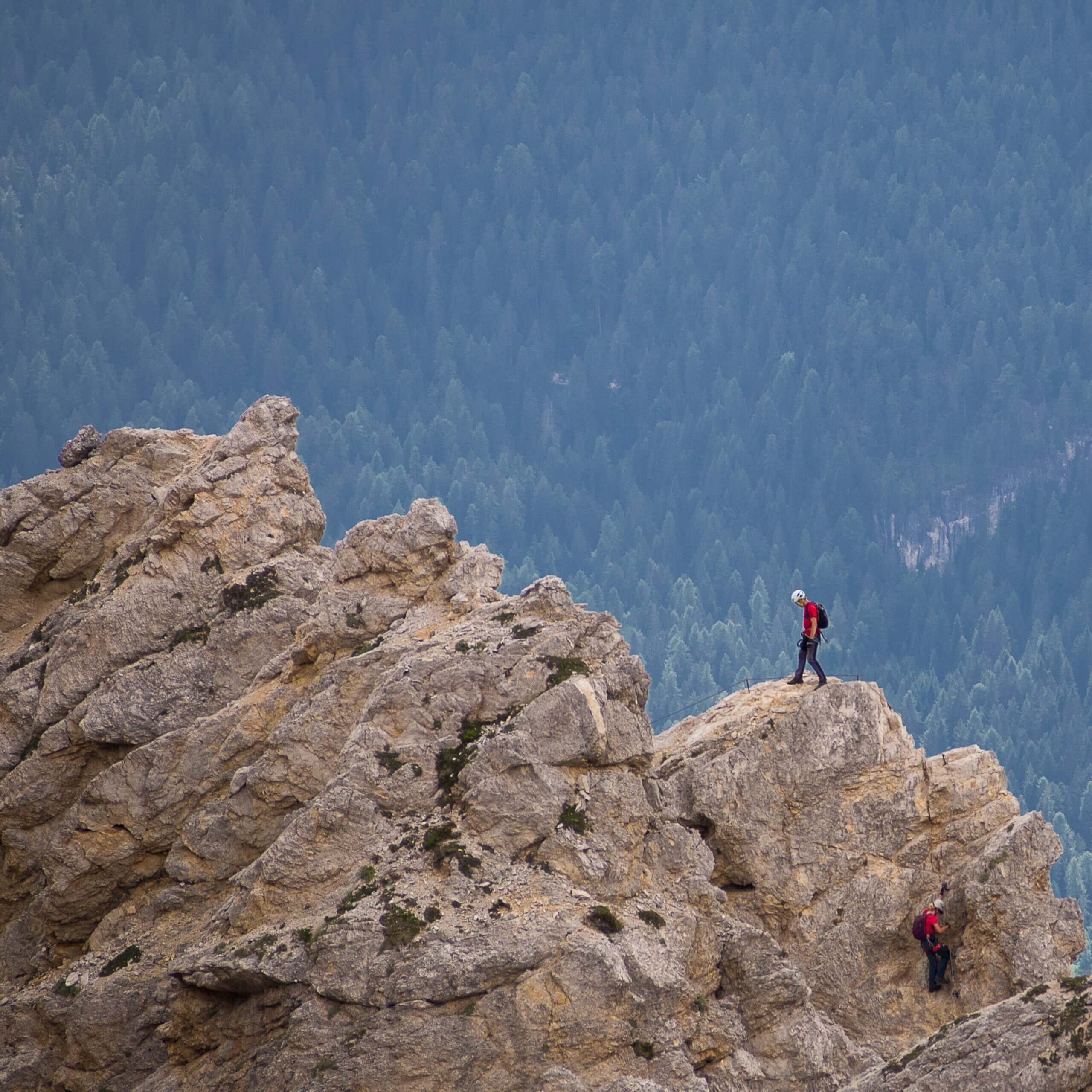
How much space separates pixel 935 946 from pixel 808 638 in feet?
31.4

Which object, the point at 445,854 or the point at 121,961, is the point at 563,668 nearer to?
the point at 445,854

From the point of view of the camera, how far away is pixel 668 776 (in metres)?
46.2

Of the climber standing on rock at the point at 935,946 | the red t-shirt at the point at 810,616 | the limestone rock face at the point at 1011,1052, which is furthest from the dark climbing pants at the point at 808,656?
the limestone rock face at the point at 1011,1052

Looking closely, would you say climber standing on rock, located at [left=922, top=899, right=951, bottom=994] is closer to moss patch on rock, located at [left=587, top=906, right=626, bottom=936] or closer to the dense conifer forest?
moss patch on rock, located at [left=587, top=906, right=626, bottom=936]

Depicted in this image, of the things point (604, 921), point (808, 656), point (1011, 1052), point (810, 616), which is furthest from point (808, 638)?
point (1011, 1052)

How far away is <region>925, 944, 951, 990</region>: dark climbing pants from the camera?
42.9m

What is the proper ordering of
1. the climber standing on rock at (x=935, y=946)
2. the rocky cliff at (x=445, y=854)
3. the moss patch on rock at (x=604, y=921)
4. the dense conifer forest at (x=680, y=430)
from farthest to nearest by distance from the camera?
the dense conifer forest at (x=680, y=430) → the climber standing on rock at (x=935, y=946) → the moss patch on rock at (x=604, y=921) → the rocky cliff at (x=445, y=854)

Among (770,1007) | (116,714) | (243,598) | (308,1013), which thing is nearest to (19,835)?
(116,714)

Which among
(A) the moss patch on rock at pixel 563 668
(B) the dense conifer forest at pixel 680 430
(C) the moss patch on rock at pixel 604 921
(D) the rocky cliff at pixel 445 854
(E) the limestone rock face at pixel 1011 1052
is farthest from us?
(B) the dense conifer forest at pixel 680 430

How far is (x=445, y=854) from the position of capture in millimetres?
40156

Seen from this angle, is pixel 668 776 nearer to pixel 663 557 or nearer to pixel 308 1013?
pixel 308 1013

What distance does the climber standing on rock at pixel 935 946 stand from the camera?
42312 mm

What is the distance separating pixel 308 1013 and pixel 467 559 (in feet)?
51.2

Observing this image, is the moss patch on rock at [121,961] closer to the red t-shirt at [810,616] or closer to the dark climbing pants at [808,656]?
the dark climbing pants at [808,656]
